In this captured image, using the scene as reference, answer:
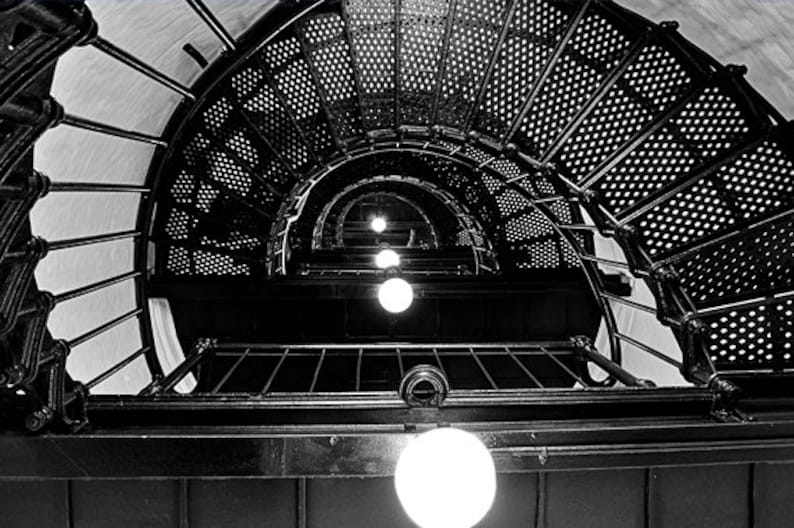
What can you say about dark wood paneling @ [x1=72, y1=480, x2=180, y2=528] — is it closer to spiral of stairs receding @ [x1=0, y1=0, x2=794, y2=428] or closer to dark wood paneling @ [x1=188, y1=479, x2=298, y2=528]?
dark wood paneling @ [x1=188, y1=479, x2=298, y2=528]

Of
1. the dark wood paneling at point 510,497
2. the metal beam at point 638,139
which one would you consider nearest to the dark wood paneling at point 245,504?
the dark wood paneling at point 510,497

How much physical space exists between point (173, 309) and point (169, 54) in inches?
98.9

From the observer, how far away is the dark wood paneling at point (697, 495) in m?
2.09

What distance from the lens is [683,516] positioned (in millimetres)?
2100

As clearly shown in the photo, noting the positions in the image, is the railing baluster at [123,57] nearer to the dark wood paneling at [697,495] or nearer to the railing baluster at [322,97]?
the railing baluster at [322,97]

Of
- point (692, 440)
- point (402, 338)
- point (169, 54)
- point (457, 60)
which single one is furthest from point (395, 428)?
point (402, 338)

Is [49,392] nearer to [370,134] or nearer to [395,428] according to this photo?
[395,428]

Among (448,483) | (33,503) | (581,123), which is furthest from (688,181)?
(33,503)

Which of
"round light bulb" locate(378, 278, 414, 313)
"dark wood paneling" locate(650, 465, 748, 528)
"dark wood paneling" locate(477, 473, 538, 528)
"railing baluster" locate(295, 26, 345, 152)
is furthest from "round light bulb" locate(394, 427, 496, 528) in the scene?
"railing baluster" locate(295, 26, 345, 152)

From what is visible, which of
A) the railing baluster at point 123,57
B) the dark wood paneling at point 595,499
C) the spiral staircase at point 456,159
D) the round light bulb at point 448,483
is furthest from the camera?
the dark wood paneling at point 595,499

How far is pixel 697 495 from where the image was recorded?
2.10 metres

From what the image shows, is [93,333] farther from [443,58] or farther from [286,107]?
[443,58]

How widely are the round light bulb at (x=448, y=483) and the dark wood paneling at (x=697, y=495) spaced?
3.13ft

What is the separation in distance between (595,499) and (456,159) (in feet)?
9.92
